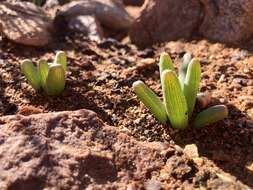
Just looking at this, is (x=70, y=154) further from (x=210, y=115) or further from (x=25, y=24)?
(x=25, y=24)

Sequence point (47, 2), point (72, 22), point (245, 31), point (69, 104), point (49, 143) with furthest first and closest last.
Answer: point (47, 2), point (72, 22), point (245, 31), point (69, 104), point (49, 143)

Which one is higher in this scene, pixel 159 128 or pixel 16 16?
pixel 16 16

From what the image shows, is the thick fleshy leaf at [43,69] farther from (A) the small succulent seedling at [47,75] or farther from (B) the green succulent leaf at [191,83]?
(B) the green succulent leaf at [191,83]

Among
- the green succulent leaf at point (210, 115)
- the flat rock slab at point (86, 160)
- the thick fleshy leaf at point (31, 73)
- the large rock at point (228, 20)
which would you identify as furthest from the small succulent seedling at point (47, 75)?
the large rock at point (228, 20)

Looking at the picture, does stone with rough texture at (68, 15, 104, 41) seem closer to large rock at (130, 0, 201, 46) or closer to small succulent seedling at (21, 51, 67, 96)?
large rock at (130, 0, 201, 46)

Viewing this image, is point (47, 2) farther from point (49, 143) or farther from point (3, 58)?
point (49, 143)

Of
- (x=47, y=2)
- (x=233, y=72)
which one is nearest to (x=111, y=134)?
(x=233, y=72)
